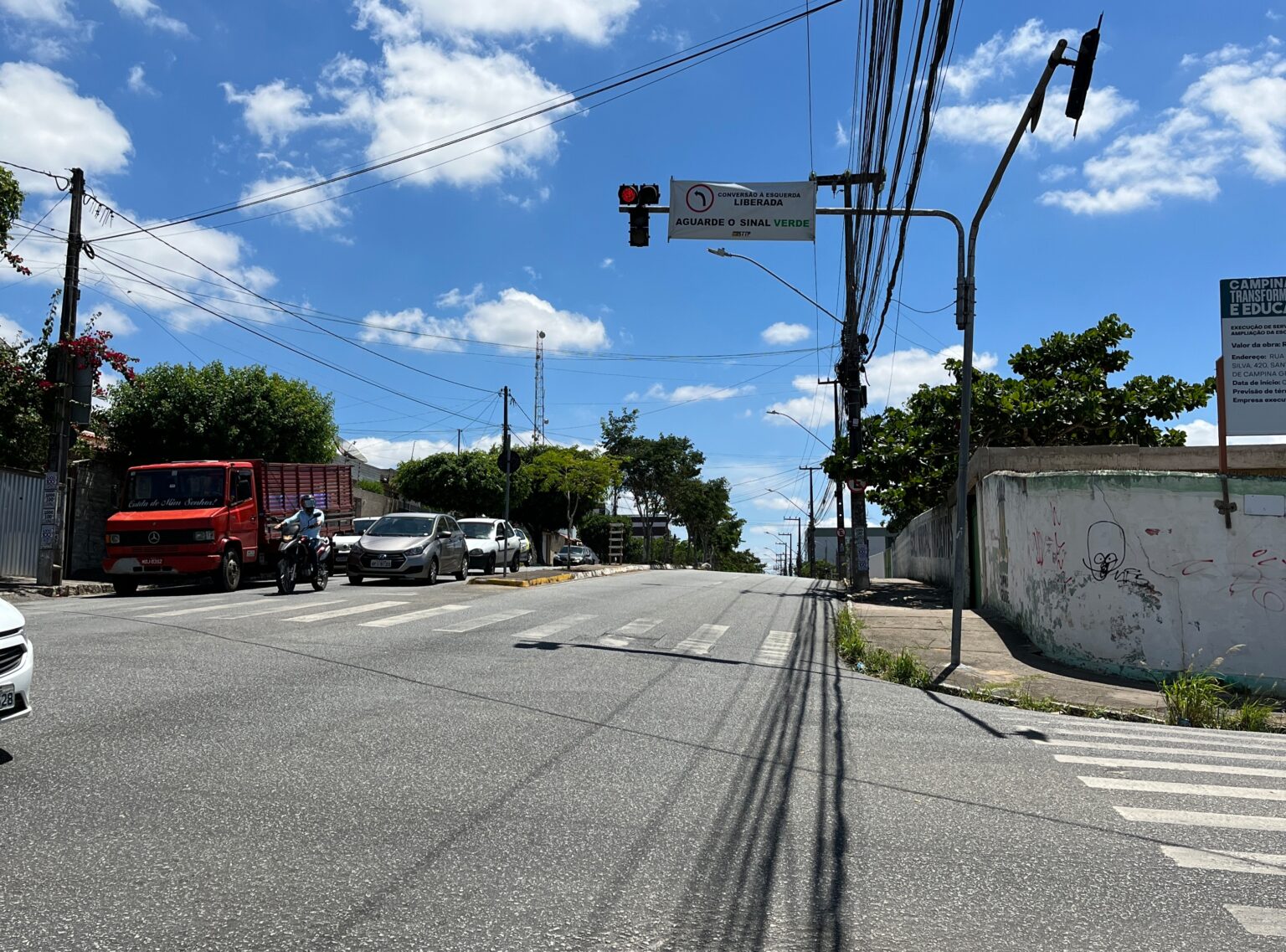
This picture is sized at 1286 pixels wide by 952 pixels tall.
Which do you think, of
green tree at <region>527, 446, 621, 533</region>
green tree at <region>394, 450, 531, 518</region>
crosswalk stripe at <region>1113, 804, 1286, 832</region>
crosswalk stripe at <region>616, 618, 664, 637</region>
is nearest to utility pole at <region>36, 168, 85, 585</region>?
crosswalk stripe at <region>616, 618, 664, 637</region>

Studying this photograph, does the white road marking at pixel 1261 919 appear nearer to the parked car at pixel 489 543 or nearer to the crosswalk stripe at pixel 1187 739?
the crosswalk stripe at pixel 1187 739

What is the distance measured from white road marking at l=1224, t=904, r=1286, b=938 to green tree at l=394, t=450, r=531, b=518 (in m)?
46.9

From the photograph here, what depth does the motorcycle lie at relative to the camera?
1648cm

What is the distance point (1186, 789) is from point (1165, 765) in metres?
0.80

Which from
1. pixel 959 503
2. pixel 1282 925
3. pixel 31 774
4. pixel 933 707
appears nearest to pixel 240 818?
A: pixel 31 774

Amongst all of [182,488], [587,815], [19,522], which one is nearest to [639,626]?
[587,815]

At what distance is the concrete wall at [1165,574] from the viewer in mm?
11023

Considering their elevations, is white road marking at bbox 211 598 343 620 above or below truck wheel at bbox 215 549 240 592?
below

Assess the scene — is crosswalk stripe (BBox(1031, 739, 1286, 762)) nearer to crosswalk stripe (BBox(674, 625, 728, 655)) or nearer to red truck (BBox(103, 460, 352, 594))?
crosswalk stripe (BBox(674, 625, 728, 655))

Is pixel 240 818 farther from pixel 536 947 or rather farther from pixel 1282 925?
pixel 1282 925

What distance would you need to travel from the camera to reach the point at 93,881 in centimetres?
373

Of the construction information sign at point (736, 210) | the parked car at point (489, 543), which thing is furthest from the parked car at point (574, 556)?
the construction information sign at point (736, 210)

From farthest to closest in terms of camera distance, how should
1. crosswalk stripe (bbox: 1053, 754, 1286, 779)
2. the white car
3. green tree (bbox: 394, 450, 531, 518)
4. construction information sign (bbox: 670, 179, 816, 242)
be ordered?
green tree (bbox: 394, 450, 531, 518) < construction information sign (bbox: 670, 179, 816, 242) < crosswalk stripe (bbox: 1053, 754, 1286, 779) < the white car

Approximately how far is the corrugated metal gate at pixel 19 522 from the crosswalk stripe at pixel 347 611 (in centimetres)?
811
